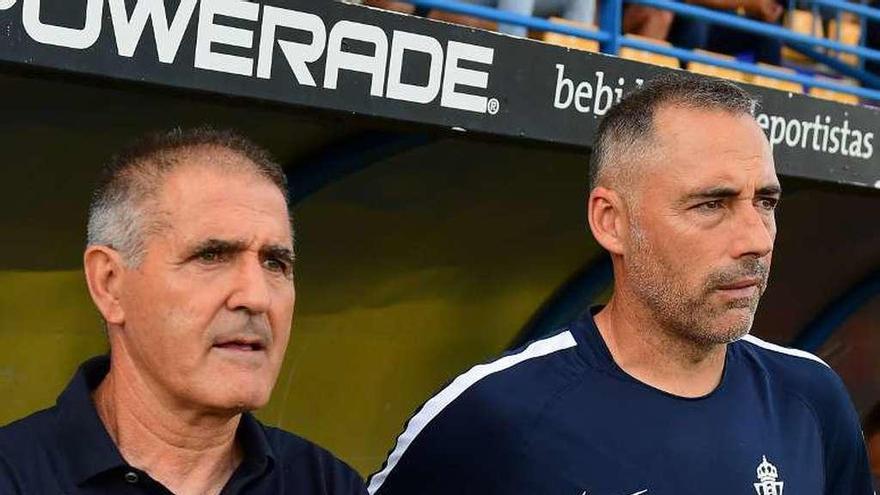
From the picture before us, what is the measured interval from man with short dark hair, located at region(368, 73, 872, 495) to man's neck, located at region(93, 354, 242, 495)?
629mm

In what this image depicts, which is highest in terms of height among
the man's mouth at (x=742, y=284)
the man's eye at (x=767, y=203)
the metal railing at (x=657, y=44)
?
the metal railing at (x=657, y=44)

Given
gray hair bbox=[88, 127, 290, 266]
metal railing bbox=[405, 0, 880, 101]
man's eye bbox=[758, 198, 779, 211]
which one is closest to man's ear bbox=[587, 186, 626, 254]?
man's eye bbox=[758, 198, 779, 211]

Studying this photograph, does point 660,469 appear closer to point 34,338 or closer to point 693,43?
point 34,338

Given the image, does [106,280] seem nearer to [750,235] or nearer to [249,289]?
[249,289]

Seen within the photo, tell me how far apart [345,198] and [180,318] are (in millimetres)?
2810

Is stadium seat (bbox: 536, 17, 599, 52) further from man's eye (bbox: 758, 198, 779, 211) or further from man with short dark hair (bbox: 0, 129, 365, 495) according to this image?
man with short dark hair (bbox: 0, 129, 365, 495)

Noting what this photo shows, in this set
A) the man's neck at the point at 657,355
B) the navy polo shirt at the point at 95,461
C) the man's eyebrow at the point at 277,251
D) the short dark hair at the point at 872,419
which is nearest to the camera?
the navy polo shirt at the point at 95,461

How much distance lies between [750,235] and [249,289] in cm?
96

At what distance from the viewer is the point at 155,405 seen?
1933mm

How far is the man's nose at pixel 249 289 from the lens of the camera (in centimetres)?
189

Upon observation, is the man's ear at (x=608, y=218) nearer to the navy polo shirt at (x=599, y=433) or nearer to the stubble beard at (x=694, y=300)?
the stubble beard at (x=694, y=300)

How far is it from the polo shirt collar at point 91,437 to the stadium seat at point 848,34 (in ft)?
17.0

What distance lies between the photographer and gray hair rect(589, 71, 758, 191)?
99.3 inches

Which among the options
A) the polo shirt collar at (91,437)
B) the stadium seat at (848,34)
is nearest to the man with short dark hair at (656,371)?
the polo shirt collar at (91,437)
